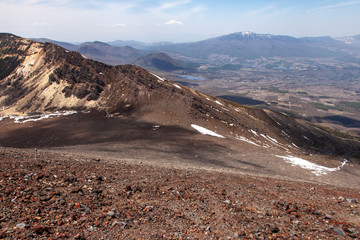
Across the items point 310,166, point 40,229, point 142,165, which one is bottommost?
point 310,166

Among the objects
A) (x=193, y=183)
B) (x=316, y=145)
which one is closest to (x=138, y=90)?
(x=193, y=183)

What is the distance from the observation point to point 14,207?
962 centimetres

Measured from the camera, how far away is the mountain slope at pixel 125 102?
176ft

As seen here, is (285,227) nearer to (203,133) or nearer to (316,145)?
(203,133)

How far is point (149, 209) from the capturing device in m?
11.1

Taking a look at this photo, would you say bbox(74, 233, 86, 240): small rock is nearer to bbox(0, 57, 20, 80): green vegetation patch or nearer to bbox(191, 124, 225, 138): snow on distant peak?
bbox(191, 124, 225, 138): snow on distant peak

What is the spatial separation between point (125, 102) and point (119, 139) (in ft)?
69.6

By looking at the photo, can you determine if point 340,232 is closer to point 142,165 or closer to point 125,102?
point 142,165

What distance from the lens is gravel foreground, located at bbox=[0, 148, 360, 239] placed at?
9.07 m

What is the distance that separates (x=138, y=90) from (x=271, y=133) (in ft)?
142

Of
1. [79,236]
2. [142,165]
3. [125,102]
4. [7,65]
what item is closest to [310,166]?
[142,165]

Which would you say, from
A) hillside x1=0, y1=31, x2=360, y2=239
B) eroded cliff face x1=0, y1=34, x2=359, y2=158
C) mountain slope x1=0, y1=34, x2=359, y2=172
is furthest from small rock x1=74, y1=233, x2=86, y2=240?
eroded cliff face x1=0, y1=34, x2=359, y2=158

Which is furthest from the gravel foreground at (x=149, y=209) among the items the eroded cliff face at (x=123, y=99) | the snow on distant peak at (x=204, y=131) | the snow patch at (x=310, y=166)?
the eroded cliff face at (x=123, y=99)

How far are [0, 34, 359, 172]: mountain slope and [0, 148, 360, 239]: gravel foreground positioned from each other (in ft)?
91.3
